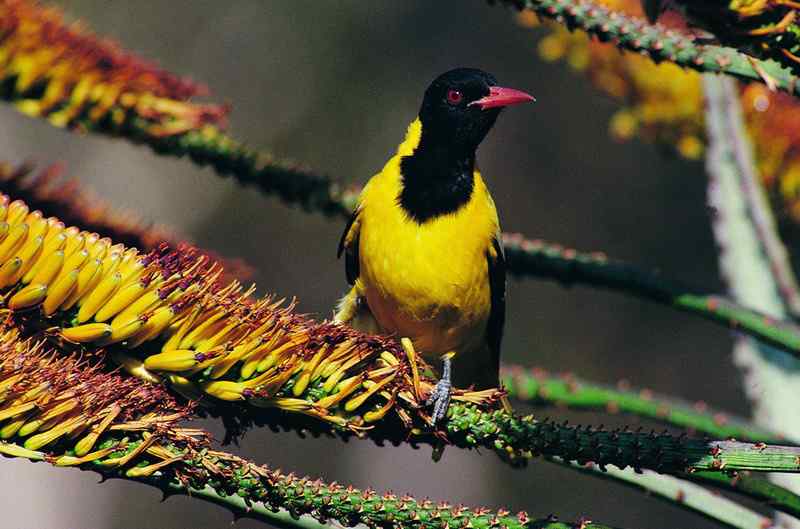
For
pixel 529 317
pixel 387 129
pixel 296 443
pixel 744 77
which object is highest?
pixel 744 77

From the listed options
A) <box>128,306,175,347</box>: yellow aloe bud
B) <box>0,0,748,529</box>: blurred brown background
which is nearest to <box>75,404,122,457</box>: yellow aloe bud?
<box>128,306,175,347</box>: yellow aloe bud

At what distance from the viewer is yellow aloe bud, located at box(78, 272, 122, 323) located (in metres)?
2.13

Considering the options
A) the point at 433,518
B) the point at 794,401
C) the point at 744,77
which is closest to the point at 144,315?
the point at 433,518

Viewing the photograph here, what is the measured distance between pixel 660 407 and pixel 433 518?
1.47 m

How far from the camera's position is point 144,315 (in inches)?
83.4

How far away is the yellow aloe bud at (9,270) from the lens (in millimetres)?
2074

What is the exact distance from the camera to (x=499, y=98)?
4.00 metres

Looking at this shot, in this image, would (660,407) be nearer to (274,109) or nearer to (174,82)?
(174,82)

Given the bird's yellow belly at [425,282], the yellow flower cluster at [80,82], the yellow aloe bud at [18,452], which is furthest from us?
the bird's yellow belly at [425,282]

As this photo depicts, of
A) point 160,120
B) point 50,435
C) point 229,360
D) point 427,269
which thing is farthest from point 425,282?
point 50,435

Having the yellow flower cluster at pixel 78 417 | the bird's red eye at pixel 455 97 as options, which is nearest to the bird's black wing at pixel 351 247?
the bird's red eye at pixel 455 97

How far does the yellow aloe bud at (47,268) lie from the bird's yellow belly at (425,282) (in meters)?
1.71

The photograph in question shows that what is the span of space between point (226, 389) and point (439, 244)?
1721 mm

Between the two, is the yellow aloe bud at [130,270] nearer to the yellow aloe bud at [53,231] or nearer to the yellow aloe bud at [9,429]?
the yellow aloe bud at [53,231]
